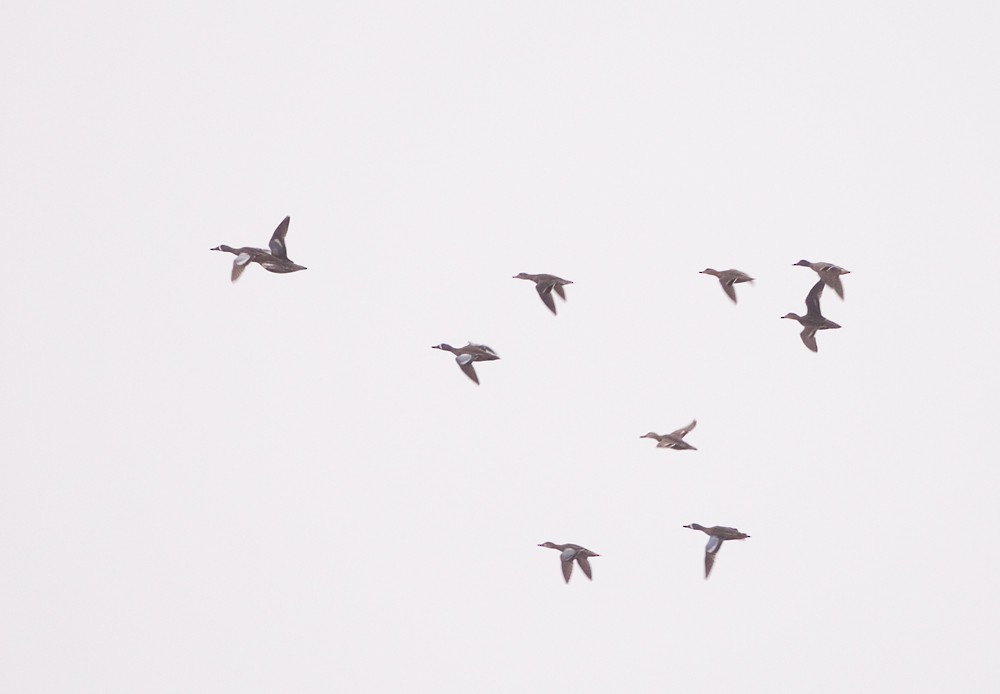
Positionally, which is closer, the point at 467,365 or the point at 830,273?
the point at 830,273

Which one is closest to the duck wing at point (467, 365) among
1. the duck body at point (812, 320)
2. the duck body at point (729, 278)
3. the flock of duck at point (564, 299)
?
the flock of duck at point (564, 299)

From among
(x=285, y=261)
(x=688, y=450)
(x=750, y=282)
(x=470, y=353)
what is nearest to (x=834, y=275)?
(x=750, y=282)

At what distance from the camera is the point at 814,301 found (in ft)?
234

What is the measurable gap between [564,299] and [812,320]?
8.86m

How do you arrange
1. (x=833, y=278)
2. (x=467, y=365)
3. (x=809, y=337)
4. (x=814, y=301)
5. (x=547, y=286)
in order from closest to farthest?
(x=833, y=278) < (x=547, y=286) < (x=814, y=301) < (x=809, y=337) < (x=467, y=365)

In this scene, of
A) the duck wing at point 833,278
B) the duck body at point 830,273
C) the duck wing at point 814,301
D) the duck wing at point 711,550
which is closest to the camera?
the duck body at point 830,273

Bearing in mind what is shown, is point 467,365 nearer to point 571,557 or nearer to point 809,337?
point 571,557

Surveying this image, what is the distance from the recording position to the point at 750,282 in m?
69.0

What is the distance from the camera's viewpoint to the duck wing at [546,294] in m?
69.6

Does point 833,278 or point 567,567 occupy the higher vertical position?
point 833,278

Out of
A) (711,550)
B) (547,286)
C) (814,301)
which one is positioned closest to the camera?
(711,550)

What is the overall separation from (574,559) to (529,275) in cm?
1024

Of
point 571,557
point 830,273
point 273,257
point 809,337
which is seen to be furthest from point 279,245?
point 809,337

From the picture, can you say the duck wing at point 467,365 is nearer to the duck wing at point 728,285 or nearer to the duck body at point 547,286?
the duck body at point 547,286
